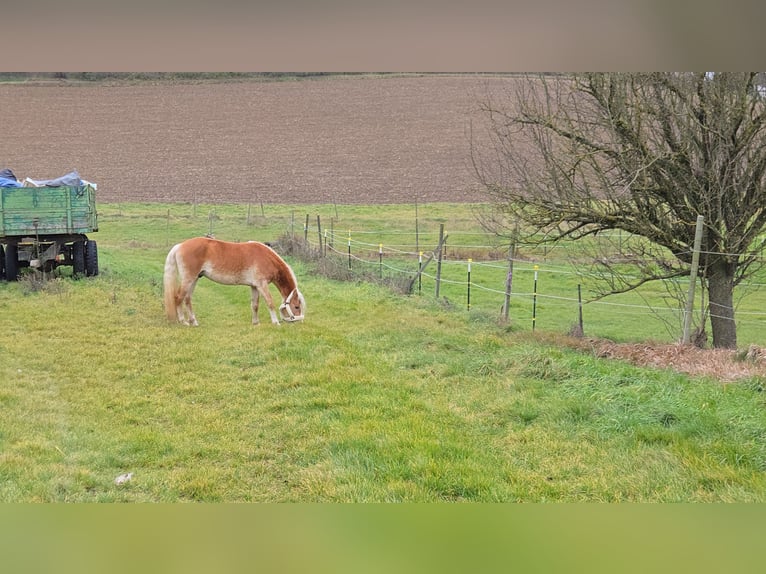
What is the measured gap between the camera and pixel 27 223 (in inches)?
116

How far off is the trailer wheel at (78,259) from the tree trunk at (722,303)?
Result: 4073 mm

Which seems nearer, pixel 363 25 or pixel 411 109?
pixel 363 25

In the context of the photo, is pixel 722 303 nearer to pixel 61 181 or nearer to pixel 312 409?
pixel 312 409

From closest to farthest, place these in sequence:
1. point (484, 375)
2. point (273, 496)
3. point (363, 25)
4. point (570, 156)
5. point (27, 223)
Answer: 1. point (363, 25)
2. point (273, 496)
3. point (27, 223)
4. point (484, 375)
5. point (570, 156)

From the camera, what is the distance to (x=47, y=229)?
2.97m

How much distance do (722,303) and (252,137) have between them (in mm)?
3617

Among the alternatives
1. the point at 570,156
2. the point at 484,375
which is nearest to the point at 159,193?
the point at 484,375

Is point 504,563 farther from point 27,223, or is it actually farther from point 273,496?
point 27,223

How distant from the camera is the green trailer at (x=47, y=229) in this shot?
2.93 m

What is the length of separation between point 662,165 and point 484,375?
2477 mm

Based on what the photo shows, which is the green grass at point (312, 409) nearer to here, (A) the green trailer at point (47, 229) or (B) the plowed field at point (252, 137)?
(A) the green trailer at point (47, 229)

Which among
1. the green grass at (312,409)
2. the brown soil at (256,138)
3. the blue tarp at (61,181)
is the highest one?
the brown soil at (256,138)

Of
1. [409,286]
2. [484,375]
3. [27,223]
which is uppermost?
[27,223]

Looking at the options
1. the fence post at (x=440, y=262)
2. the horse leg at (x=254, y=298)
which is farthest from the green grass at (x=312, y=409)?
the fence post at (x=440, y=262)
